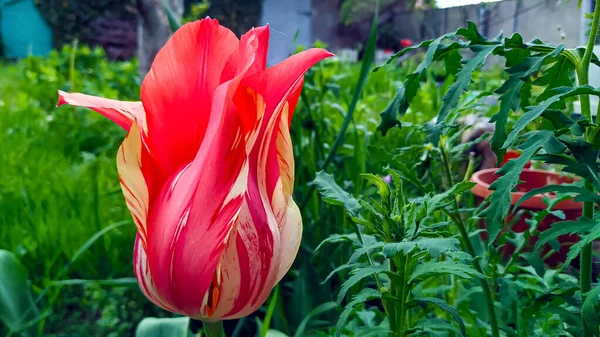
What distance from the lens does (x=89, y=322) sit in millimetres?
1201

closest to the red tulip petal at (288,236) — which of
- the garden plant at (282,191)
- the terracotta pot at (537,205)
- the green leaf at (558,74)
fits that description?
the garden plant at (282,191)

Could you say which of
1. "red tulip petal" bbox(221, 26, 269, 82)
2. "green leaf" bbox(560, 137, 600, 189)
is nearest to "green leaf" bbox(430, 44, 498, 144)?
"green leaf" bbox(560, 137, 600, 189)

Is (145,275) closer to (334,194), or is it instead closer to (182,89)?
(182,89)

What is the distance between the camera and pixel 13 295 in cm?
99

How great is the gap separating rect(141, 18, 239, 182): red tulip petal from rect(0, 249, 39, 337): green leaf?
683mm

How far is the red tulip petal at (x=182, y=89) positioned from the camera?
435 mm

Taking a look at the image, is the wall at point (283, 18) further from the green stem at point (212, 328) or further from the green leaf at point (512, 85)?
the green stem at point (212, 328)

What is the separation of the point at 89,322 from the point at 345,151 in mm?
773

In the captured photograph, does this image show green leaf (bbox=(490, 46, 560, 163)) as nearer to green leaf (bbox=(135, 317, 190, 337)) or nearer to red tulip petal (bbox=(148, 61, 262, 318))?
red tulip petal (bbox=(148, 61, 262, 318))

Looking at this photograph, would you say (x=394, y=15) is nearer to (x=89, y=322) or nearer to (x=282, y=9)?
(x=282, y=9)

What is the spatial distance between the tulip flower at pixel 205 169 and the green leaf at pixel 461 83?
187 millimetres

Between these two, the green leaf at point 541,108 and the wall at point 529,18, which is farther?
the wall at point 529,18

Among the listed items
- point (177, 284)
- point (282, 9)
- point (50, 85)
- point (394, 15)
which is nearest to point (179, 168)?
point (177, 284)

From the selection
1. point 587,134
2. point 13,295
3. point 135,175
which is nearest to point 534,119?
point 587,134
